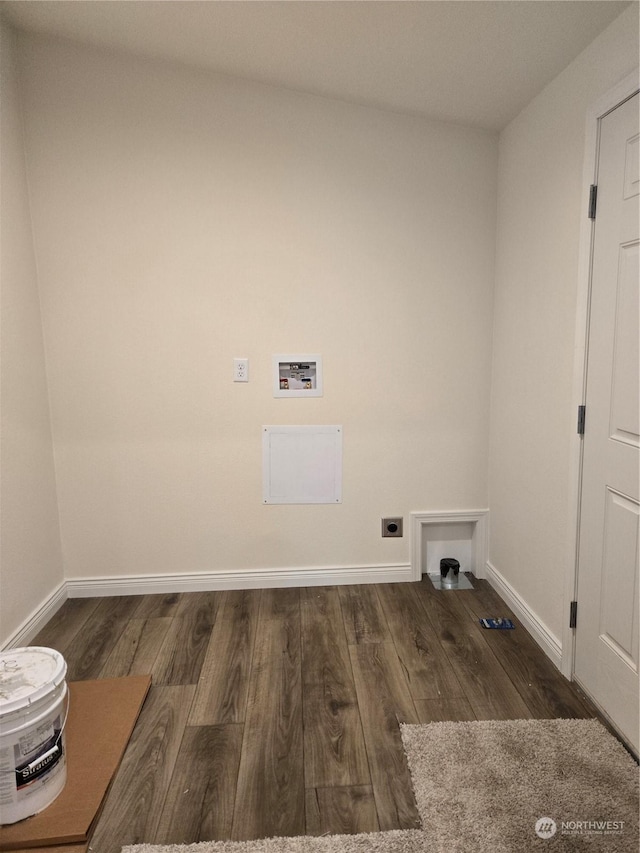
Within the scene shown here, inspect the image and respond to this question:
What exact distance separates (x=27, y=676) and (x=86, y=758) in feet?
1.34

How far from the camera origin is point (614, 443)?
1804 mm

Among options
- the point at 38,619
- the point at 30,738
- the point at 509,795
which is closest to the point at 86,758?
the point at 30,738

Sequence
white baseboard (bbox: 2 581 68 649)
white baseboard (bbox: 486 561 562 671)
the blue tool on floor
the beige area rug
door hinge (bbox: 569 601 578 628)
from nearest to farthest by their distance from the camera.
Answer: the beige area rug
door hinge (bbox: 569 601 578 628)
white baseboard (bbox: 486 561 562 671)
white baseboard (bbox: 2 581 68 649)
the blue tool on floor

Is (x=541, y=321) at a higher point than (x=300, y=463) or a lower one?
higher

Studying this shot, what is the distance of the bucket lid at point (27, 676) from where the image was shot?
1437mm

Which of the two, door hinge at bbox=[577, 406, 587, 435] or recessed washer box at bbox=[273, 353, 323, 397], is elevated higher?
recessed washer box at bbox=[273, 353, 323, 397]

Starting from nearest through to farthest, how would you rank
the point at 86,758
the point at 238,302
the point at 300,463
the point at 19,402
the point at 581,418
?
the point at 86,758 < the point at 581,418 < the point at 19,402 < the point at 238,302 < the point at 300,463

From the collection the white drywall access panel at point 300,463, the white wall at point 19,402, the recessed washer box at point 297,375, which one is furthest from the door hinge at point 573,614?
the white wall at point 19,402

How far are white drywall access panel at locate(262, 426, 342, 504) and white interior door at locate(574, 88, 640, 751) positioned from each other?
4.19ft

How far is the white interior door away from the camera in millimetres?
1697

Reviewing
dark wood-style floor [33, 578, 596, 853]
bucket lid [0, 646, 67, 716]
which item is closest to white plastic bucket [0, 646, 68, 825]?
bucket lid [0, 646, 67, 716]

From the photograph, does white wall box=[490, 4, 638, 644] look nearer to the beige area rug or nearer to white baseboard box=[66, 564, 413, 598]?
the beige area rug

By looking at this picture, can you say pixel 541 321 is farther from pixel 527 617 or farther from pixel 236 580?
pixel 236 580

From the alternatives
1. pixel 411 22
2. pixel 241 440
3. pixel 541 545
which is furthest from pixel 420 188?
pixel 541 545
